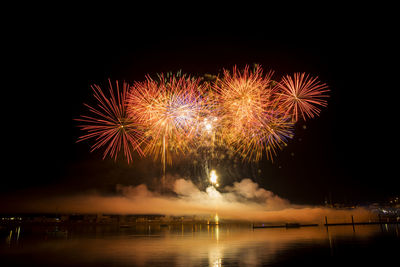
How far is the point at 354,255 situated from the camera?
15.8 meters

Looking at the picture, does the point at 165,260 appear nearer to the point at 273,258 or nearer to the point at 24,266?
the point at 273,258

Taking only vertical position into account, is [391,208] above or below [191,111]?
below

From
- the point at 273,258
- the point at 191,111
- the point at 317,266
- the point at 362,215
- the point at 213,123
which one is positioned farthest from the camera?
the point at 362,215

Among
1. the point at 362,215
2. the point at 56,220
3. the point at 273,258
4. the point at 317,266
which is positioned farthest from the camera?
the point at 56,220

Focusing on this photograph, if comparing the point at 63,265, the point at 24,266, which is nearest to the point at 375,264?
the point at 63,265

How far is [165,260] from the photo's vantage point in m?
15.9

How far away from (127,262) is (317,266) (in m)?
9.79

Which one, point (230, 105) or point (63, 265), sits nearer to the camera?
point (63, 265)

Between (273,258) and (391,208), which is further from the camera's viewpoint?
(391,208)

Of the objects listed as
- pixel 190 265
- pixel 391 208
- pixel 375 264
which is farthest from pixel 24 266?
pixel 391 208

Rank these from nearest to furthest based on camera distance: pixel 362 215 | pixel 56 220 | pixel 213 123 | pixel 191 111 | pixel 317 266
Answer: pixel 317 266 → pixel 191 111 → pixel 213 123 → pixel 362 215 → pixel 56 220

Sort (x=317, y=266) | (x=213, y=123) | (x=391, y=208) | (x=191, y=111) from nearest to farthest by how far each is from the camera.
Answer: (x=317, y=266)
(x=191, y=111)
(x=213, y=123)
(x=391, y=208)

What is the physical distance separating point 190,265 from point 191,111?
9491 millimetres

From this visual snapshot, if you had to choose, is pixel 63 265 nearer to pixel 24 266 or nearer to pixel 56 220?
pixel 24 266
